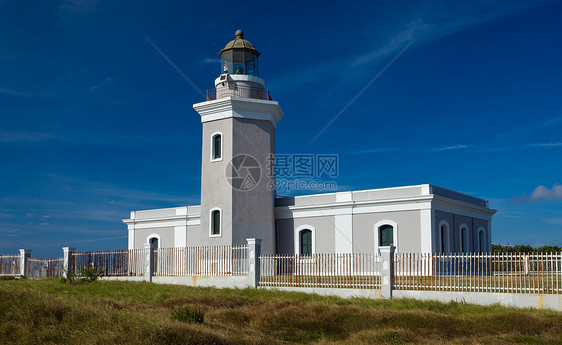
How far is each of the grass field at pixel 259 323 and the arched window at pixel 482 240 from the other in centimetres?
1358

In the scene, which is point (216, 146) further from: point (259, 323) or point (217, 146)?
point (259, 323)

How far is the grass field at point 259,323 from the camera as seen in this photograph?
7809 millimetres

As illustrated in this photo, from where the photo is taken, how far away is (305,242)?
24375mm

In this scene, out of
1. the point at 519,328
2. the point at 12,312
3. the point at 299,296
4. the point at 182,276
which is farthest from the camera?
the point at 182,276

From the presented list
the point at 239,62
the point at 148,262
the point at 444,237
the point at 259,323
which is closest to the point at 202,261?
the point at 148,262

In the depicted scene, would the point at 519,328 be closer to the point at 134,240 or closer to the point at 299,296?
the point at 299,296

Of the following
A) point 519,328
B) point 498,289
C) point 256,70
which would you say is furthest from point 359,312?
point 256,70

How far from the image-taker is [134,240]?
29469mm

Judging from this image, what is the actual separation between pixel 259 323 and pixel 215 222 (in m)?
12.7

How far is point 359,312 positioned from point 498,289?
14.5 feet

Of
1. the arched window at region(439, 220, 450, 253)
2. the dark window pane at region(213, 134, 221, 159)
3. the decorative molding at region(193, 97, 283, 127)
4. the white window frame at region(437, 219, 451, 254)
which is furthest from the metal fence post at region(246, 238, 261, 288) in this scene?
the arched window at region(439, 220, 450, 253)

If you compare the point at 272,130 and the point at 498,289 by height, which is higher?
the point at 272,130

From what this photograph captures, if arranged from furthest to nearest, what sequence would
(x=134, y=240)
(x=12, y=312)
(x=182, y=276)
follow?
(x=134, y=240) → (x=182, y=276) → (x=12, y=312)

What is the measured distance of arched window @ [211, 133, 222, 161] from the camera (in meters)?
23.4
